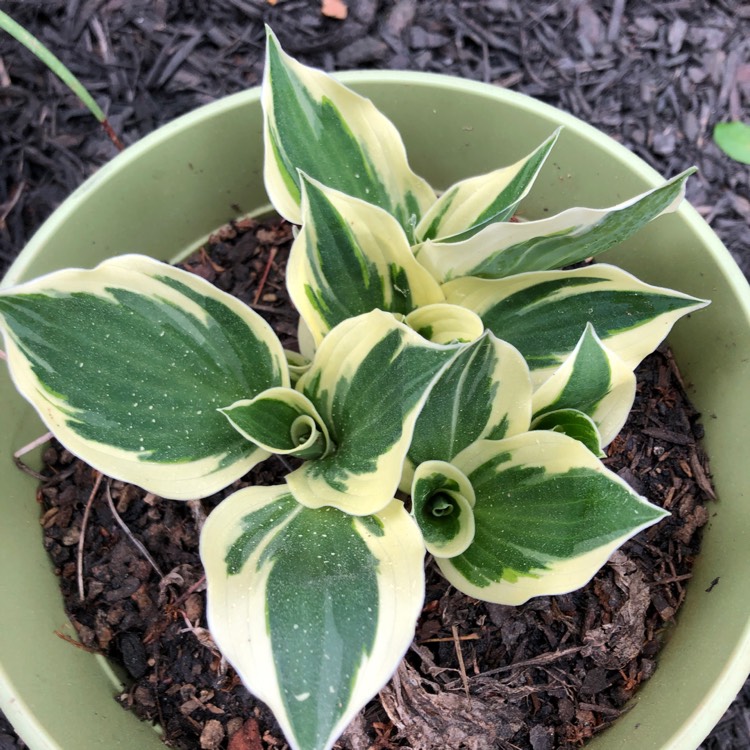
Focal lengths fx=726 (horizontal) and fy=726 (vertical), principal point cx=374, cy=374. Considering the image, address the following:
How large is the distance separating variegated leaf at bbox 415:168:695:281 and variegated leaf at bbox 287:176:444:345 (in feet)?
0.12

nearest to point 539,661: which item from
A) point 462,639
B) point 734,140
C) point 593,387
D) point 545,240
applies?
point 462,639

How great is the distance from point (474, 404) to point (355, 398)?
12 cm

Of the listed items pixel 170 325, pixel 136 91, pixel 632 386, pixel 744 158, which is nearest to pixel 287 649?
pixel 170 325

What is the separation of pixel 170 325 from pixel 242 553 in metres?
0.24

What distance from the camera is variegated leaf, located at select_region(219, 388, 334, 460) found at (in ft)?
2.36

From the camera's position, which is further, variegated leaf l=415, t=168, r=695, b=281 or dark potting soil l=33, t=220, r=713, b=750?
dark potting soil l=33, t=220, r=713, b=750

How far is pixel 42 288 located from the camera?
0.66 meters

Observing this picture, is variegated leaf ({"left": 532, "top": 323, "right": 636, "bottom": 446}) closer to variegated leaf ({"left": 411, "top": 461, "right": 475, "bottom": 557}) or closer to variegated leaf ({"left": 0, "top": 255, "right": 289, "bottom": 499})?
variegated leaf ({"left": 411, "top": 461, "right": 475, "bottom": 557})

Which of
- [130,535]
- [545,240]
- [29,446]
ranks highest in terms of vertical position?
[545,240]

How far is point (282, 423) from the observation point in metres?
0.77

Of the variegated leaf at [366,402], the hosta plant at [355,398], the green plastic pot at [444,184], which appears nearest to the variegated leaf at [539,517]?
the hosta plant at [355,398]

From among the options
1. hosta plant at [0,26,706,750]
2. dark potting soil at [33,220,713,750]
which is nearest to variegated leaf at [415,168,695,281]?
hosta plant at [0,26,706,750]

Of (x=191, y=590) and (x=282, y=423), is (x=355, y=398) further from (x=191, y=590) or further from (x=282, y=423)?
(x=191, y=590)

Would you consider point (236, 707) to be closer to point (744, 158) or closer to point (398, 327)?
point (398, 327)
